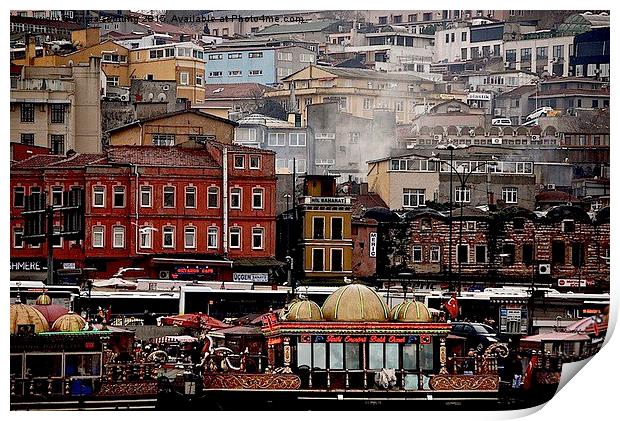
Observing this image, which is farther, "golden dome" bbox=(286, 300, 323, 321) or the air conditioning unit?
the air conditioning unit

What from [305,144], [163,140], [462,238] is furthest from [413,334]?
[163,140]

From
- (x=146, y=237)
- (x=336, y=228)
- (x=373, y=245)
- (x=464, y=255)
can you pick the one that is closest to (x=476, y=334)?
(x=464, y=255)

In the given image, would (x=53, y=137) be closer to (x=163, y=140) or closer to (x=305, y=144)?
(x=163, y=140)

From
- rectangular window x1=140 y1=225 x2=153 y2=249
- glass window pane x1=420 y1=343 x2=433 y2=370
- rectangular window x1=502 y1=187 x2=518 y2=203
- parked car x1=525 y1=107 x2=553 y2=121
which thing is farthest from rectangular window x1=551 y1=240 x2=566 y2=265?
rectangular window x1=140 y1=225 x2=153 y2=249

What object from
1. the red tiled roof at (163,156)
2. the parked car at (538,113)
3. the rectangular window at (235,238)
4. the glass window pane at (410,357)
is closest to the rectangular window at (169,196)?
the red tiled roof at (163,156)

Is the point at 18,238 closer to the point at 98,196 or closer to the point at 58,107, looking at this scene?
the point at 98,196

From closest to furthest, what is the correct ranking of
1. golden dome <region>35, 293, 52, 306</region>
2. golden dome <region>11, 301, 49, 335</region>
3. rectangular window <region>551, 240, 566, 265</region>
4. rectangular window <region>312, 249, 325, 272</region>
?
golden dome <region>11, 301, 49, 335</region>
golden dome <region>35, 293, 52, 306</region>
rectangular window <region>312, 249, 325, 272</region>
rectangular window <region>551, 240, 566, 265</region>

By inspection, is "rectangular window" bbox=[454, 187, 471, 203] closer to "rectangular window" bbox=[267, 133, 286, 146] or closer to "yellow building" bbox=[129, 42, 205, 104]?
"rectangular window" bbox=[267, 133, 286, 146]
